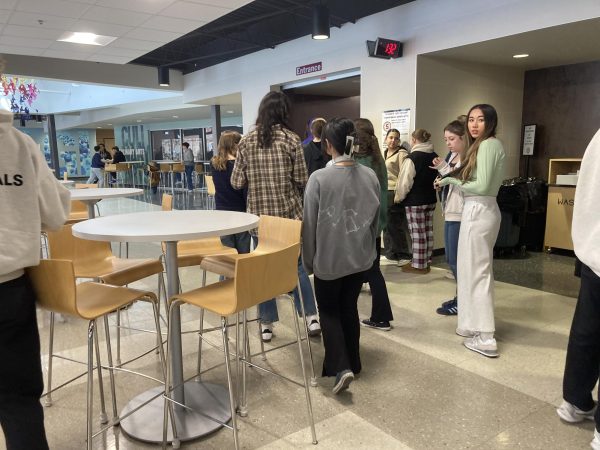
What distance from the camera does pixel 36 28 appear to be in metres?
5.63

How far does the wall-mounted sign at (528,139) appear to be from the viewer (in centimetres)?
598

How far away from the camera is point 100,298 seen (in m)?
1.95

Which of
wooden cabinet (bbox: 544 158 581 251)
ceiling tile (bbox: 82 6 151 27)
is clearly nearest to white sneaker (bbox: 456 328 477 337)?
wooden cabinet (bbox: 544 158 581 251)

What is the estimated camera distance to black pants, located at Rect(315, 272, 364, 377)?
92.1 inches

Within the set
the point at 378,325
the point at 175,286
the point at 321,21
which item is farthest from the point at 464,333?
the point at 321,21

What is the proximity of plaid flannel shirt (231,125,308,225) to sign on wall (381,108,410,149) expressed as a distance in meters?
2.61

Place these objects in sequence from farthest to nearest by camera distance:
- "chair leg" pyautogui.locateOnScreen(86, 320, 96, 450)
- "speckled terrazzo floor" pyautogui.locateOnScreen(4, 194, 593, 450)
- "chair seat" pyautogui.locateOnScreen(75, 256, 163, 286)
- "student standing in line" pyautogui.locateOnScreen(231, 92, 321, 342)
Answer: "student standing in line" pyautogui.locateOnScreen(231, 92, 321, 342)
"chair seat" pyautogui.locateOnScreen(75, 256, 163, 286)
"speckled terrazzo floor" pyautogui.locateOnScreen(4, 194, 593, 450)
"chair leg" pyautogui.locateOnScreen(86, 320, 96, 450)

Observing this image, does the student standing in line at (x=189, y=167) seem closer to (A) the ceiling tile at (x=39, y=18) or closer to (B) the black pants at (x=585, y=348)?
(A) the ceiling tile at (x=39, y=18)

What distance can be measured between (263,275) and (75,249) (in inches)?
54.3

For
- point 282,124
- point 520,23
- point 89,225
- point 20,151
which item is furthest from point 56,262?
point 520,23

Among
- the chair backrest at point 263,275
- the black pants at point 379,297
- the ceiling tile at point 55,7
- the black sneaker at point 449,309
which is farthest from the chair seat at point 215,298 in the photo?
the ceiling tile at point 55,7

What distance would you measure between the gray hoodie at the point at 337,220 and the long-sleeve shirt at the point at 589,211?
92 cm

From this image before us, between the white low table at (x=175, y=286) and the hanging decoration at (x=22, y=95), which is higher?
the hanging decoration at (x=22, y=95)

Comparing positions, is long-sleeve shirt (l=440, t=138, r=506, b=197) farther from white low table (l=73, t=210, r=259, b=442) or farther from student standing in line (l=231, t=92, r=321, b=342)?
white low table (l=73, t=210, r=259, b=442)
